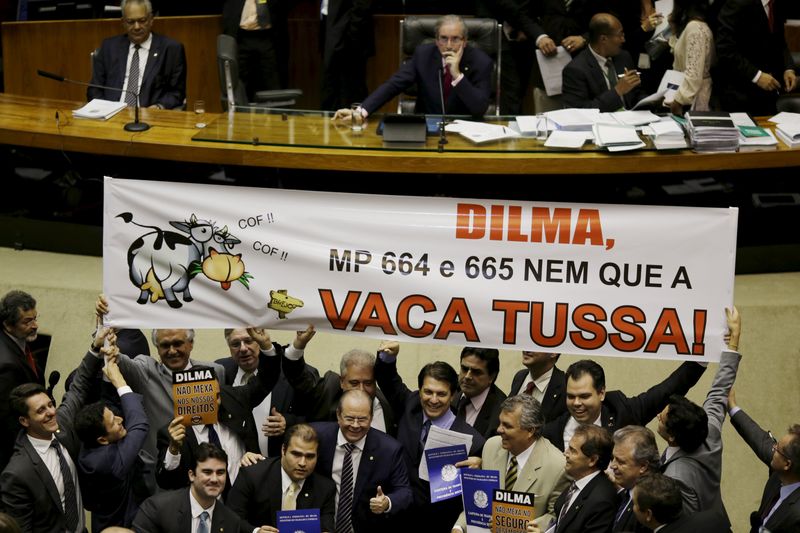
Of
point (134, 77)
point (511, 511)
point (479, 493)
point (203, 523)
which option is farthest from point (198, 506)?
point (134, 77)

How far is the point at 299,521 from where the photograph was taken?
550 centimetres

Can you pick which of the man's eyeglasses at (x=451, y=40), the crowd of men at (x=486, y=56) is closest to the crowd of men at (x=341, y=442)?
the crowd of men at (x=486, y=56)

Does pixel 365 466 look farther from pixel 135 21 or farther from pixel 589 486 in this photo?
pixel 135 21

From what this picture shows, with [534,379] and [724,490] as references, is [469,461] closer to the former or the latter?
[534,379]

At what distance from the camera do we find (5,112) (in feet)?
27.0

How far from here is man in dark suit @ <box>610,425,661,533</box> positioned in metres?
5.37

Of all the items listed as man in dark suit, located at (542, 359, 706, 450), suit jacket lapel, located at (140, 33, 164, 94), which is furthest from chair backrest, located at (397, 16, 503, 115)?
man in dark suit, located at (542, 359, 706, 450)

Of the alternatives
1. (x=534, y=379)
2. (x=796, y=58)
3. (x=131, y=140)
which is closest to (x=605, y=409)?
(x=534, y=379)

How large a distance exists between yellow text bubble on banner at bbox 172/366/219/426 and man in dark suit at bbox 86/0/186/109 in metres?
3.27

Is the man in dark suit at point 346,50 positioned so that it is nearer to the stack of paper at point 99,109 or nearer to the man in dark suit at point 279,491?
the stack of paper at point 99,109

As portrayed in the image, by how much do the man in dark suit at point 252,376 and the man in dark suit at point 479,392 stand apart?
734 mm

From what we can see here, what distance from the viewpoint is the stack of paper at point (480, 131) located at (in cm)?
701

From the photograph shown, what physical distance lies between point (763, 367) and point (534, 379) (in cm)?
185

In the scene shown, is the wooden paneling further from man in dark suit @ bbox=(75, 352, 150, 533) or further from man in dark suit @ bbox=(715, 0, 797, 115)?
man in dark suit @ bbox=(75, 352, 150, 533)
